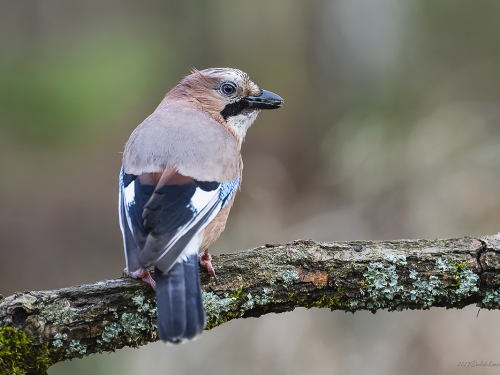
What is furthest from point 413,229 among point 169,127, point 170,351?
point 169,127

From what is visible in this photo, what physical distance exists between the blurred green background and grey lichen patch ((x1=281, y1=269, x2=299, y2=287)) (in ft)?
8.22

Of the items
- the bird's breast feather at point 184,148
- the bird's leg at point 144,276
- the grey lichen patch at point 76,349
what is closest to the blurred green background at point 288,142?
the bird's breast feather at point 184,148

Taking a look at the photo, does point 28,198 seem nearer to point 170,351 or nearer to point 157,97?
point 157,97

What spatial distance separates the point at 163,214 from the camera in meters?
3.35

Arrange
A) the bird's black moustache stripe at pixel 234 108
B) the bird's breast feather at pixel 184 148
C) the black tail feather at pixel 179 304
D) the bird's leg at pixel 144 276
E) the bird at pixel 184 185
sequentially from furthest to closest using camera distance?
the bird's black moustache stripe at pixel 234 108
the bird's breast feather at pixel 184 148
the bird's leg at pixel 144 276
the bird at pixel 184 185
the black tail feather at pixel 179 304

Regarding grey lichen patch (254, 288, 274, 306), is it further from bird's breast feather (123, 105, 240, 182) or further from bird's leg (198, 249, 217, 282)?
bird's breast feather (123, 105, 240, 182)

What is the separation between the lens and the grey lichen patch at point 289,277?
11.1 ft

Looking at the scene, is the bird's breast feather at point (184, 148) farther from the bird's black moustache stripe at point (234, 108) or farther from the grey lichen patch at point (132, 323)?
the grey lichen patch at point (132, 323)

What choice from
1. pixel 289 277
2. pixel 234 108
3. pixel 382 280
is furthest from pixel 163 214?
pixel 234 108

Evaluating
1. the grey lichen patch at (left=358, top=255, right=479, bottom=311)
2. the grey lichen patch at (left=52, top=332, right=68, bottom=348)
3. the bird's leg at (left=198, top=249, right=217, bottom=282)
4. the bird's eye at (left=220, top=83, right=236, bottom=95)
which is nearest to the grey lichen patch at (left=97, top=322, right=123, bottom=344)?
the grey lichen patch at (left=52, top=332, right=68, bottom=348)

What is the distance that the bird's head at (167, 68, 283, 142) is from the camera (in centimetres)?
493

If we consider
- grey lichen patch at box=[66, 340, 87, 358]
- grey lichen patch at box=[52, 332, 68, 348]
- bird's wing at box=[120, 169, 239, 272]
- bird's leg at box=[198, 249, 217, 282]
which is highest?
bird's wing at box=[120, 169, 239, 272]

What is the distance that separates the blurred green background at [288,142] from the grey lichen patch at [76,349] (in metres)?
2.73

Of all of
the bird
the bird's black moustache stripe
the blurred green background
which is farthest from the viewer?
the blurred green background
